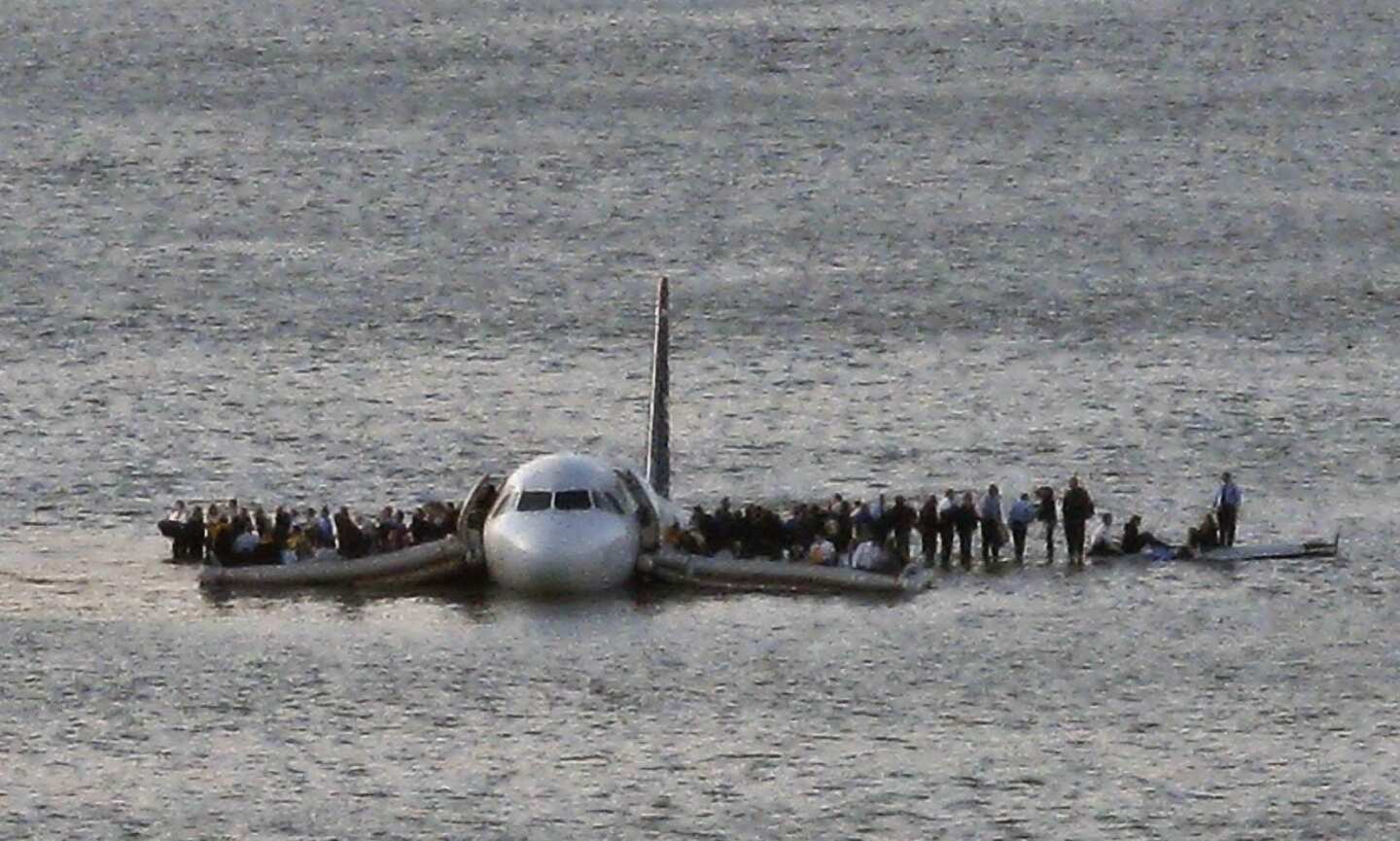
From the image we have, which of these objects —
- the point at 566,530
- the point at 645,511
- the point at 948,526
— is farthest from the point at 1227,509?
the point at 566,530

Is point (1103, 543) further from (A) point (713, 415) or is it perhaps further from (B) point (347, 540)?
(A) point (713, 415)

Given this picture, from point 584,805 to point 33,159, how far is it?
349 feet

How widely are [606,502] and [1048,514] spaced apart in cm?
951

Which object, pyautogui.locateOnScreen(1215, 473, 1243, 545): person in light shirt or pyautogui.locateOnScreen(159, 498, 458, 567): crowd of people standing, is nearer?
pyautogui.locateOnScreen(159, 498, 458, 567): crowd of people standing

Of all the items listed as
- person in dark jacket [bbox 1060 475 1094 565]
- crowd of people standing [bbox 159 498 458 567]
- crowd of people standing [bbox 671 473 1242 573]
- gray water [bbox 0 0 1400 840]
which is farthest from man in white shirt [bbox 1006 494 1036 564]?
crowd of people standing [bbox 159 498 458 567]

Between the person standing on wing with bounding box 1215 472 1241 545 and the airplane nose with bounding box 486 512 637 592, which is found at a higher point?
the person standing on wing with bounding box 1215 472 1241 545

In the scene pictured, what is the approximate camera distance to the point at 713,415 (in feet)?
322

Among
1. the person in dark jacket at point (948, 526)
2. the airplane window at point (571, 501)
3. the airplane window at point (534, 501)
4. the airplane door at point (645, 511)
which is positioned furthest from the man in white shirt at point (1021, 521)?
the airplane window at point (534, 501)

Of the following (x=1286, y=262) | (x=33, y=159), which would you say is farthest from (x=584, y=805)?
(x=33, y=159)

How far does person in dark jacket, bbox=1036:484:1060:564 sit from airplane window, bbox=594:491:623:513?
29.8ft

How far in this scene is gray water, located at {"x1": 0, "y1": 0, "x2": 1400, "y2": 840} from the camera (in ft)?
203

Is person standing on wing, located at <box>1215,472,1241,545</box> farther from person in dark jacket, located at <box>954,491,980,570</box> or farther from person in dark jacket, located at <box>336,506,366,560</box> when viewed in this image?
person in dark jacket, located at <box>336,506,366,560</box>

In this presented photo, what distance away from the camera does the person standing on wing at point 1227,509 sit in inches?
3086

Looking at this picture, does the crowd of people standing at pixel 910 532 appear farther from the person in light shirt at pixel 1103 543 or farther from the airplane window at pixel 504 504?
the airplane window at pixel 504 504
